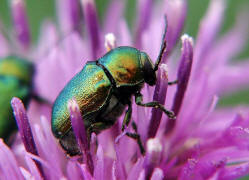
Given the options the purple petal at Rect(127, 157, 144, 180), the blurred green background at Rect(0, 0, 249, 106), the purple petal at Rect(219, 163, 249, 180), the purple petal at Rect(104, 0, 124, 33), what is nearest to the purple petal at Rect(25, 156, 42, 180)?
the purple petal at Rect(127, 157, 144, 180)

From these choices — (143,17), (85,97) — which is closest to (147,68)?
(85,97)

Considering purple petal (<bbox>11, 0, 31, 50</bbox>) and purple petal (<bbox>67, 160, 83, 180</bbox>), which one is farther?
purple petal (<bbox>11, 0, 31, 50</bbox>)

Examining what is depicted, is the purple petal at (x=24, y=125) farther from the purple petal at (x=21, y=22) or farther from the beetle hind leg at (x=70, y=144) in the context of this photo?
the purple petal at (x=21, y=22)

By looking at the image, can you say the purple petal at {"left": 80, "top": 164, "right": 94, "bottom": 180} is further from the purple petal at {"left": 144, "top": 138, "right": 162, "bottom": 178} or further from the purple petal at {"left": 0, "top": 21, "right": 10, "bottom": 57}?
the purple petal at {"left": 0, "top": 21, "right": 10, "bottom": 57}

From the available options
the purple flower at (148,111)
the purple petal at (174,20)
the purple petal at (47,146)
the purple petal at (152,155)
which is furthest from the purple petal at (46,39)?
the purple petal at (152,155)

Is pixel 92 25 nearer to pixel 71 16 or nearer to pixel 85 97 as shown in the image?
pixel 71 16

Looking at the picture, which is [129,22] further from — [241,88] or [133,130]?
[133,130]

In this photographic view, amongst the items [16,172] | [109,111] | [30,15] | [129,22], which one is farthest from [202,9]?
[16,172]
